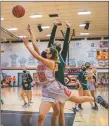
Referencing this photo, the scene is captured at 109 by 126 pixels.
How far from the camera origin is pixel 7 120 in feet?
20.8

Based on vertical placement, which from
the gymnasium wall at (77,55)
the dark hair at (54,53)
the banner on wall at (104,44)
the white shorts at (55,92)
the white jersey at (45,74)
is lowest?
the white shorts at (55,92)

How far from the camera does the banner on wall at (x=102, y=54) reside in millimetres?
22922

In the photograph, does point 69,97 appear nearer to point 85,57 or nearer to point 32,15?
point 32,15

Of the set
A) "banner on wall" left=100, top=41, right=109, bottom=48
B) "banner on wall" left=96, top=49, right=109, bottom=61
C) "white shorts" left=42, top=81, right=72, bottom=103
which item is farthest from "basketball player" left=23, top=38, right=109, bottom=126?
"banner on wall" left=100, top=41, right=109, bottom=48

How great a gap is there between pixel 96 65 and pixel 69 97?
19911 mm

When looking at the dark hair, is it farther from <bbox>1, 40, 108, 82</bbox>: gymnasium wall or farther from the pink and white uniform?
<bbox>1, 40, 108, 82</bbox>: gymnasium wall

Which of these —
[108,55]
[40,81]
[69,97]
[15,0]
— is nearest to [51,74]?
[40,81]

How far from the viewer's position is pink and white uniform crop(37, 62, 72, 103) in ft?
12.6

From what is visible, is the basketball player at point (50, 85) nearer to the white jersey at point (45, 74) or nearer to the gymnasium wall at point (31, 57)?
the white jersey at point (45, 74)

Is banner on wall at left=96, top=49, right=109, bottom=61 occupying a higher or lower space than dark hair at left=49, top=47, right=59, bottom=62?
higher

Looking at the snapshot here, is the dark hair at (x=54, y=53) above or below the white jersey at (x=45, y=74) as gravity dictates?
above

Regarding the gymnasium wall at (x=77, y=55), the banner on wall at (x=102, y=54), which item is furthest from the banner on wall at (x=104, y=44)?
the banner on wall at (x=102, y=54)

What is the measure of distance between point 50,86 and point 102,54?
1973cm

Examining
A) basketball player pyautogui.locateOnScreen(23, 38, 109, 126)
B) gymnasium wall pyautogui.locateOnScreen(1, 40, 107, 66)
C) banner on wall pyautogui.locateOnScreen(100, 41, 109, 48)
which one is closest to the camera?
basketball player pyautogui.locateOnScreen(23, 38, 109, 126)
